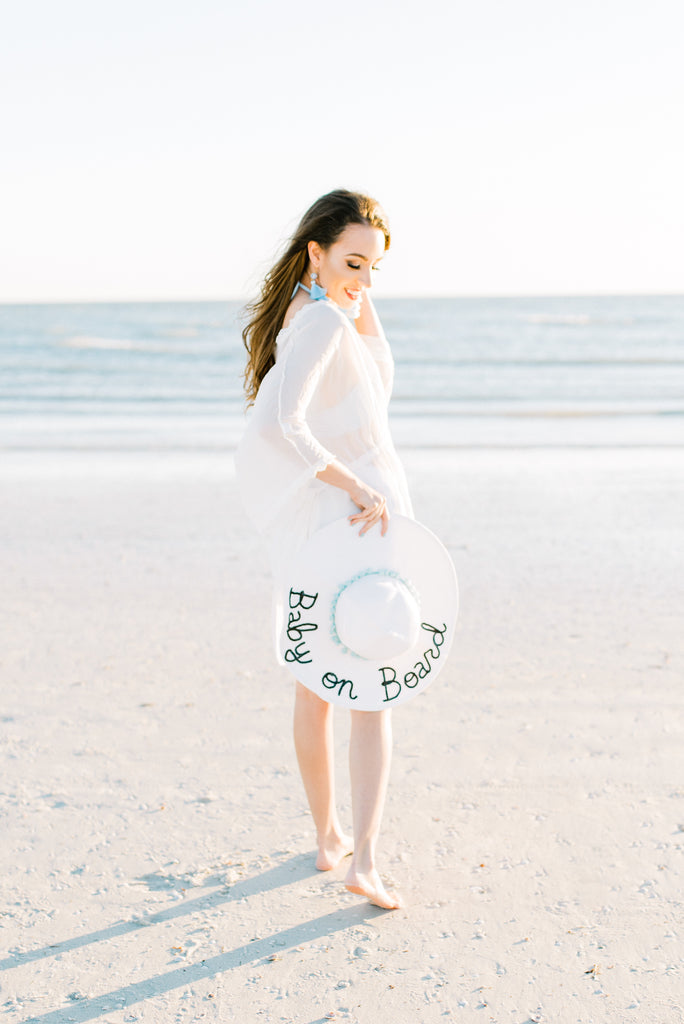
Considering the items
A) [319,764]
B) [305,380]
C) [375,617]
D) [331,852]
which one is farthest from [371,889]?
[305,380]

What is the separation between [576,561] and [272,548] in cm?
345

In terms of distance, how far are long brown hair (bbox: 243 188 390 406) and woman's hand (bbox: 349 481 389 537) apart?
47 cm

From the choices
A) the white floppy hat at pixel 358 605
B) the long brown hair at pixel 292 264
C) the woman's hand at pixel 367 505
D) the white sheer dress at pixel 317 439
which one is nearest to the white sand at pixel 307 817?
the white floppy hat at pixel 358 605

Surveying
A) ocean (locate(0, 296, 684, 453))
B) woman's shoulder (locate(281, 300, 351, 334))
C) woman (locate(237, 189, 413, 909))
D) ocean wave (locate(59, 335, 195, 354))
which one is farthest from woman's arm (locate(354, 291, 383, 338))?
ocean wave (locate(59, 335, 195, 354))

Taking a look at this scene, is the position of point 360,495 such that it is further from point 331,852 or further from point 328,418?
point 331,852

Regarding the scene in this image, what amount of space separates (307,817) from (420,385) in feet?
51.7

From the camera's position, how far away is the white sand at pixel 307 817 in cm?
213

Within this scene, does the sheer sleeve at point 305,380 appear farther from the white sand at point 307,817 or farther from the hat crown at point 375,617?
the white sand at point 307,817

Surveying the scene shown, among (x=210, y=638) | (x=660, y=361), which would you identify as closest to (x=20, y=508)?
(x=210, y=638)

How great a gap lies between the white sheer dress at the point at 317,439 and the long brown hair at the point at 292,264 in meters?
0.14

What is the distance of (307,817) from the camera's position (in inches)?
114

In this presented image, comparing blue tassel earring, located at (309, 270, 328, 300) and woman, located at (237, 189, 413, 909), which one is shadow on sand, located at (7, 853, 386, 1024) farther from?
blue tassel earring, located at (309, 270, 328, 300)

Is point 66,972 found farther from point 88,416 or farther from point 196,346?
point 196,346

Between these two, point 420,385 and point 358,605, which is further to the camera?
point 420,385
